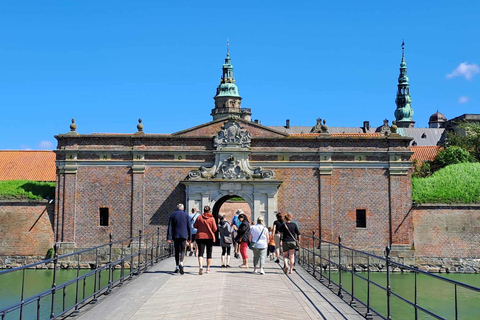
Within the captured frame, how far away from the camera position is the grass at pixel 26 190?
104 ft

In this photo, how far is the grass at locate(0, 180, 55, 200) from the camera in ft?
104

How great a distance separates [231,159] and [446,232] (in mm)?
12334

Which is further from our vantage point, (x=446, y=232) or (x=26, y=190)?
(x=26, y=190)

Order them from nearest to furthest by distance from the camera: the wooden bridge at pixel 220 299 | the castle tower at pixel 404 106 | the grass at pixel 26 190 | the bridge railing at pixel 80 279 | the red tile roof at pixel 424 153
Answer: the bridge railing at pixel 80 279
the wooden bridge at pixel 220 299
the grass at pixel 26 190
the red tile roof at pixel 424 153
the castle tower at pixel 404 106

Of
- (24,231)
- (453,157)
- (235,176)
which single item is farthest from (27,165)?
(453,157)

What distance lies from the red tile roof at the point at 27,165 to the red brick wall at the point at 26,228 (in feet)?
36.5

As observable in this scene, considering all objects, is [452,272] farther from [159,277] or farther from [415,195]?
[159,277]

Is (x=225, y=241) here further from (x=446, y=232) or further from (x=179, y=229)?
(x=446, y=232)

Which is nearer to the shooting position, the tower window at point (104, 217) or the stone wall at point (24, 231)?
the stone wall at point (24, 231)

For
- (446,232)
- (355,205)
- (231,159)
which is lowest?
(446,232)

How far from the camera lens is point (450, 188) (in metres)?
32.8

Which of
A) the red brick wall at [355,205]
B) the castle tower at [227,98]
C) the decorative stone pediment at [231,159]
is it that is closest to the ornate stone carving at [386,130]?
the red brick wall at [355,205]

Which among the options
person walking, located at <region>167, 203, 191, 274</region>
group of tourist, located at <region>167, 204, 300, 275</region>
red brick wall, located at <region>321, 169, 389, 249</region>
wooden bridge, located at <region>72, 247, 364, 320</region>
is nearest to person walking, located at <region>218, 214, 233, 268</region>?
group of tourist, located at <region>167, 204, 300, 275</region>

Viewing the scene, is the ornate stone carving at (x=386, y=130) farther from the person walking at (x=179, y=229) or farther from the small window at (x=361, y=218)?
the person walking at (x=179, y=229)
